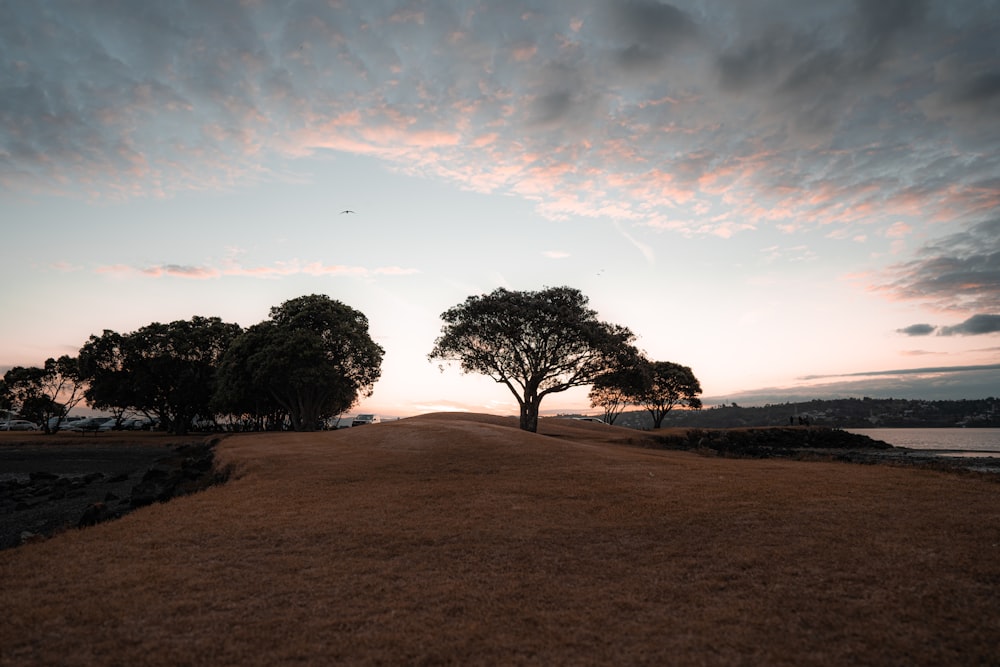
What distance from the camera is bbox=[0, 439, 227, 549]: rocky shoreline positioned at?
20.6 m

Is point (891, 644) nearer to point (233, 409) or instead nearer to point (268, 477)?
point (268, 477)

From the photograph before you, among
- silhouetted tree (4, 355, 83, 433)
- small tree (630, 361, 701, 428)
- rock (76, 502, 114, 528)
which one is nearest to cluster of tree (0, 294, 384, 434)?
silhouetted tree (4, 355, 83, 433)

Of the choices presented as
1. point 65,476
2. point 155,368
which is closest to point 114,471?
point 65,476

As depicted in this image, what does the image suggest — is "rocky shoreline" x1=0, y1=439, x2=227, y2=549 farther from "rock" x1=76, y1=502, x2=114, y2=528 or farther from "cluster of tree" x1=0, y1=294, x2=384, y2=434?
"cluster of tree" x1=0, y1=294, x2=384, y2=434

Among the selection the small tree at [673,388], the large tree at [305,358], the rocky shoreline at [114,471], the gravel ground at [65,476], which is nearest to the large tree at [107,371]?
the gravel ground at [65,476]

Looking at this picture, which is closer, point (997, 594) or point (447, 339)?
point (997, 594)

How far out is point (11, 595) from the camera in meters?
10.7

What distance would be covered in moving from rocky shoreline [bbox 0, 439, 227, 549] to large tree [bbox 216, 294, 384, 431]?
10737mm

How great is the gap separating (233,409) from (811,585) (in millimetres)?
81157

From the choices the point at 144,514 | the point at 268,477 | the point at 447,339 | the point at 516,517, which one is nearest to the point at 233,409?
the point at 447,339

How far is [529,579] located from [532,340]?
44.3m

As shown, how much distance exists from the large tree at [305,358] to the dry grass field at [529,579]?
4100cm

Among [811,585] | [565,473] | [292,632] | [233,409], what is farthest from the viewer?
[233,409]

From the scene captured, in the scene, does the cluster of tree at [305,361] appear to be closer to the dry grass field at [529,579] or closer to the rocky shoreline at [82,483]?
the rocky shoreline at [82,483]
